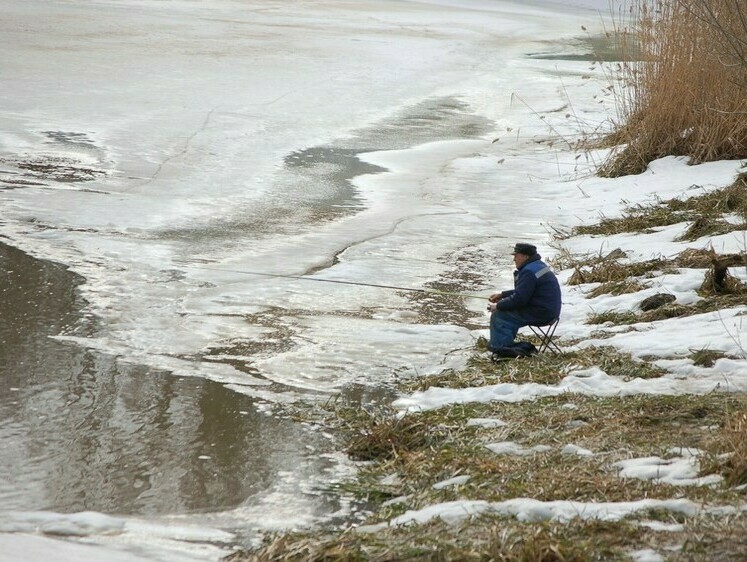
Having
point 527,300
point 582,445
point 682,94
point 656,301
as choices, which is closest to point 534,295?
point 527,300

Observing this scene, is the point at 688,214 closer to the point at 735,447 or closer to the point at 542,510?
the point at 735,447

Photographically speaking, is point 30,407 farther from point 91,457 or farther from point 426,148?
point 426,148

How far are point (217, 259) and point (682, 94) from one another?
641 centimetres

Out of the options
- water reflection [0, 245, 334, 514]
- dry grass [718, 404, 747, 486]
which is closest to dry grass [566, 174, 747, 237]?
dry grass [718, 404, 747, 486]

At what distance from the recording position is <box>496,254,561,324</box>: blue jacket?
692 cm

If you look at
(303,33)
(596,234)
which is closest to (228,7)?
(303,33)

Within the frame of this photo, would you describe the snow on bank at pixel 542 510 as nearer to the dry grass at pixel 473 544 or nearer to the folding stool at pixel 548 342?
the dry grass at pixel 473 544

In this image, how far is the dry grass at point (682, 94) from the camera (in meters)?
12.4

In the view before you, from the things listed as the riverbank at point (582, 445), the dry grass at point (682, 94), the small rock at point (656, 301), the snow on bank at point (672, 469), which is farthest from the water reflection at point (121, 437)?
the dry grass at point (682, 94)

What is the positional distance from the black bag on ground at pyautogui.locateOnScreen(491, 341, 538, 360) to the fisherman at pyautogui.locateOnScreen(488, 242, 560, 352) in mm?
33

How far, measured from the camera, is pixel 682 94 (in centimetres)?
1278

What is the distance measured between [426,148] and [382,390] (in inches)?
378

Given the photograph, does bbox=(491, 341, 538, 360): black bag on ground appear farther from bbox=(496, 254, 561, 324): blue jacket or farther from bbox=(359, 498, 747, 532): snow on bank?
bbox=(359, 498, 747, 532): snow on bank

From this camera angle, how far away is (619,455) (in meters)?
4.96
